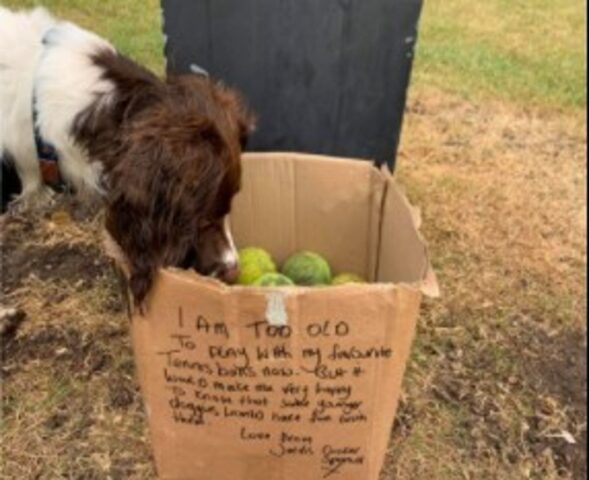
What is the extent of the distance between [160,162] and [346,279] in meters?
0.77

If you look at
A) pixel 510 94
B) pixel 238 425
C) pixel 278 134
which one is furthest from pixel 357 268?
pixel 510 94

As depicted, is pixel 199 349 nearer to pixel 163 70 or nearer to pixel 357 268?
pixel 357 268

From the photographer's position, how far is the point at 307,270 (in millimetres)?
2422

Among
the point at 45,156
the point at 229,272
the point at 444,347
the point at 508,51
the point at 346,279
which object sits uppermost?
the point at 45,156

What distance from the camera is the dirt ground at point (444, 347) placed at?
8.17 feet

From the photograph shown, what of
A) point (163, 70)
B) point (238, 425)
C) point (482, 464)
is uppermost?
point (163, 70)

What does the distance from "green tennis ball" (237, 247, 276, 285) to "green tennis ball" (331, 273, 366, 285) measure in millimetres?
187

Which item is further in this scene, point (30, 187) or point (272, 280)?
point (30, 187)

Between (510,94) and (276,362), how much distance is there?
3099mm

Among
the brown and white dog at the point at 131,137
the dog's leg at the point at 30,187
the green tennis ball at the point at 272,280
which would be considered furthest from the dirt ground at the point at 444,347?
the green tennis ball at the point at 272,280

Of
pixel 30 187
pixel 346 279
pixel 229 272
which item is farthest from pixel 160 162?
pixel 346 279

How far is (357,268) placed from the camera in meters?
2.58

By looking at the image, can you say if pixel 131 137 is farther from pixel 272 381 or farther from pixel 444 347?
pixel 444 347

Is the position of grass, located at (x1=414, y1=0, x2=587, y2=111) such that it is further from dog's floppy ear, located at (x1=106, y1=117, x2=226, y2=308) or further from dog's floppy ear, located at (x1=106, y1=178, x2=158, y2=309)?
dog's floppy ear, located at (x1=106, y1=178, x2=158, y2=309)
